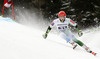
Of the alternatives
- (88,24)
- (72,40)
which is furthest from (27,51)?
(88,24)

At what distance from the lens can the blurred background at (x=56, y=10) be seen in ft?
55.5

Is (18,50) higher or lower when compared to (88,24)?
higher

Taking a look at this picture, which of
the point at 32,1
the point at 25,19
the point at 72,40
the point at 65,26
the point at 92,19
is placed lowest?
the point at 25,19

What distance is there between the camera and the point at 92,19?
1689cm

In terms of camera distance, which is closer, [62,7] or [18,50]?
[18,50]

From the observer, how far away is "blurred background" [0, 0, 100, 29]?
1691 centimetres

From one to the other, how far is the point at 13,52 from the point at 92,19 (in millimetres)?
14189

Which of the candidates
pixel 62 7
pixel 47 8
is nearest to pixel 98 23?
pixel 62 7

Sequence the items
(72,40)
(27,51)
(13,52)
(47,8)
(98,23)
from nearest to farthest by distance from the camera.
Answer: (13,52) → (27,51) → (72,40) → (98,23) → (47,8)

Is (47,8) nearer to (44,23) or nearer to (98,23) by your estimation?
(44,23)

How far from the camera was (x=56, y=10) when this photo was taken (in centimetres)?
1806

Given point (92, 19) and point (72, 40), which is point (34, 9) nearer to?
point (92, 19)

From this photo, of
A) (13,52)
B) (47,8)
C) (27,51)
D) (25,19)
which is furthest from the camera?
(25,19)

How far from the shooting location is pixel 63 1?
17.5 m
